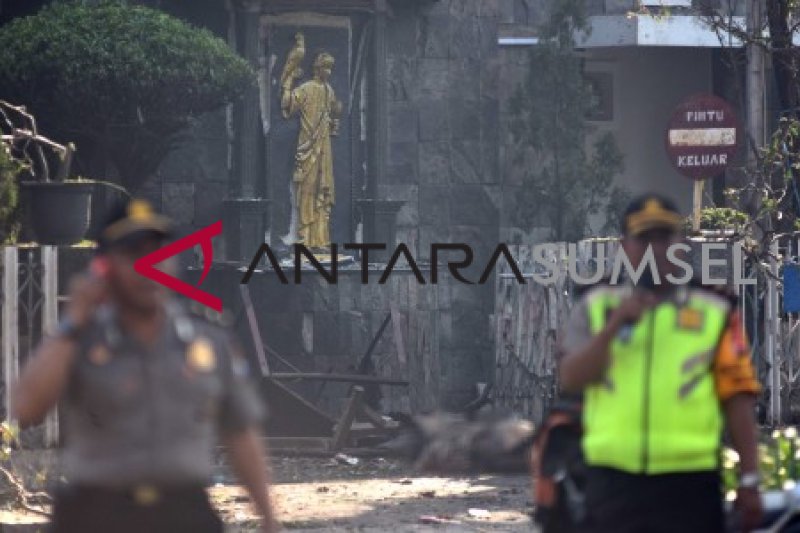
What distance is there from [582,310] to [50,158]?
42.6ft

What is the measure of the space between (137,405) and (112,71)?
13.1m

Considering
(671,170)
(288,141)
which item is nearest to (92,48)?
(288,141)

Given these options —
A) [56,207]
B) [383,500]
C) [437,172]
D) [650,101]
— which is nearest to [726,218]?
[383,500]

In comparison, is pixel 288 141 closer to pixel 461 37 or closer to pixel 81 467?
pixel 461 37

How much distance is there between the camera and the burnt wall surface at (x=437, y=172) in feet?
68.5

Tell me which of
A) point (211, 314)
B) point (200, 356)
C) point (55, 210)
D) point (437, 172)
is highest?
point (437, 172)

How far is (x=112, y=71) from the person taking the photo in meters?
18.2

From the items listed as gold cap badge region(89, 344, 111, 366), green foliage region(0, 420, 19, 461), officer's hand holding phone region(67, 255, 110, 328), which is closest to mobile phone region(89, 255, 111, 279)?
officer's hand holding phone region(67, 255, 110, 328)

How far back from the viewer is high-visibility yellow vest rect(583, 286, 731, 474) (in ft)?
20.0

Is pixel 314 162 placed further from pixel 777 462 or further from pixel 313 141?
pixel 777 462

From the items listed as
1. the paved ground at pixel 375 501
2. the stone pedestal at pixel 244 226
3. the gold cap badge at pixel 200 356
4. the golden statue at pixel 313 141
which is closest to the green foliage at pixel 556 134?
the golden statue at pixel 313 141

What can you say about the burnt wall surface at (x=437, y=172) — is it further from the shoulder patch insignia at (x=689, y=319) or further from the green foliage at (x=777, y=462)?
the shoulder patch insignia at (x=689, y=319)

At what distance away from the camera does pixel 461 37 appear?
2200 centimetres

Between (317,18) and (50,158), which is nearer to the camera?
(50,158)
